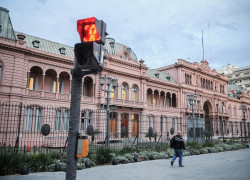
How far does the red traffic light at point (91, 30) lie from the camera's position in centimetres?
351

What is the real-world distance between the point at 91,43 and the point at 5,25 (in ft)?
80.1

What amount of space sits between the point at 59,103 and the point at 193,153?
16.1m

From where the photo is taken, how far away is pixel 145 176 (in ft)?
24.6

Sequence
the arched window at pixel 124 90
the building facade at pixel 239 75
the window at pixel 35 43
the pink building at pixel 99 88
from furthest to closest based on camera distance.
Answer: the building facade at pixel 239 75 → the arched window at pixel 124 90 → the window at pixel 35 43 → the pink building at pixel 99 88

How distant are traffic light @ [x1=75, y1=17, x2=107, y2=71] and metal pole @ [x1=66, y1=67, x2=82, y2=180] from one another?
0.97ft

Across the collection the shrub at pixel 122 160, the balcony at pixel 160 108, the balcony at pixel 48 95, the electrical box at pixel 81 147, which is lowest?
the shrub at pixel 122 160

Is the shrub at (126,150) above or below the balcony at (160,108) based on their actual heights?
below

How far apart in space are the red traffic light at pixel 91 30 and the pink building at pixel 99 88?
8.13 metres

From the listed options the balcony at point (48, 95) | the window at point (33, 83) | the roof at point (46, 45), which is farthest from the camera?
the roof at point (46, 45)

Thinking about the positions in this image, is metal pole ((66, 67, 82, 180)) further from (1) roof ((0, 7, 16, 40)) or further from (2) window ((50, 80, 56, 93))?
(2) window ((50, 80, 56, 93))

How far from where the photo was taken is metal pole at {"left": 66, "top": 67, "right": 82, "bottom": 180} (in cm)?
347

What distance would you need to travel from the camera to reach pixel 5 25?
23500 mm

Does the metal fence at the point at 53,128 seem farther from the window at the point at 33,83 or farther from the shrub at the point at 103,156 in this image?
the window at the point at 33,83

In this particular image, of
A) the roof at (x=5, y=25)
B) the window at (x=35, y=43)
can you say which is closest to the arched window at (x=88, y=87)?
the window at (x=35, y=43)
